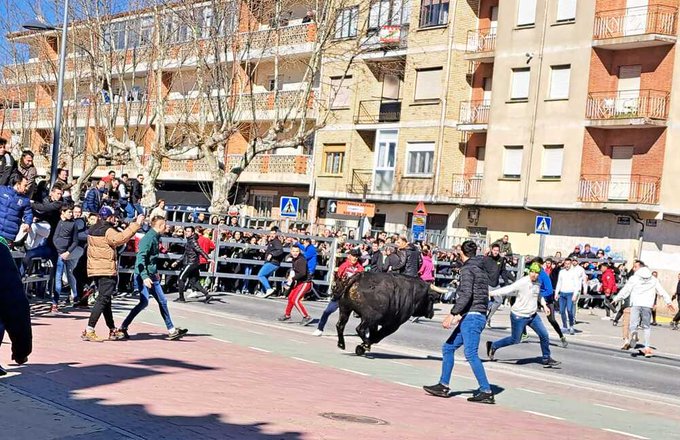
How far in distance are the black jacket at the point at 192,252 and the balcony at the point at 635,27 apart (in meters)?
20.8

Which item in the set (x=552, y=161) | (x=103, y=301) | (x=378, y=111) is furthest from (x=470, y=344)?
(x=378, y=111)

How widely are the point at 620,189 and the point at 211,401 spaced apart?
33.0 metres

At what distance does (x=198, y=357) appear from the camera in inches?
579

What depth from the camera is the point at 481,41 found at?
4706cm

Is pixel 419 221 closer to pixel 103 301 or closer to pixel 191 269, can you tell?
pixel 191 269

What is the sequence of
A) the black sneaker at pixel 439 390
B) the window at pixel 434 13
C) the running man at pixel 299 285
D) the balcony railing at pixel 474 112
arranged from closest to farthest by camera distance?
1. the black sneaker at pixel 439 390
2. the running man at pixel 299 285
3. the balcony railing at pixel 474 112
4. the window at pixel 434 13

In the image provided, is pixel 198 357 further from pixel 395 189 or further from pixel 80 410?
pixel 395 189

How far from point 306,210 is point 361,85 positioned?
6368 millimetres

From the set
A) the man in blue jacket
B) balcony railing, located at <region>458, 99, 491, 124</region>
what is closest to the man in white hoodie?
the man in blue jacket

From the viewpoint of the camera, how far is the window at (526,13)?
44750mm

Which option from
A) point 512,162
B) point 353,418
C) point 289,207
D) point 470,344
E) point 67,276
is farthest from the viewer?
point 512,162

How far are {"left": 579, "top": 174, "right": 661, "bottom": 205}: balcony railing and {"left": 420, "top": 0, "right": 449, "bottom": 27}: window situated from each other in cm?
983

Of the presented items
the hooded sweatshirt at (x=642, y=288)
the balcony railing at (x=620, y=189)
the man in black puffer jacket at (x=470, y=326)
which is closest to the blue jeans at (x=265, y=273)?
the hooded sweatshirt at (x=642, y=288)

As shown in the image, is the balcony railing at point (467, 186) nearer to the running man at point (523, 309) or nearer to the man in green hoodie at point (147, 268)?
the running man at point (523, 309)
